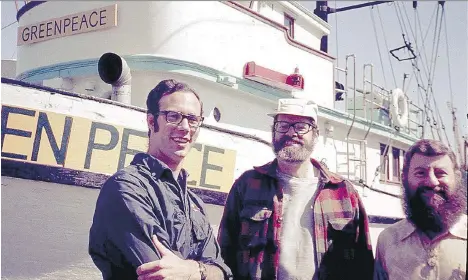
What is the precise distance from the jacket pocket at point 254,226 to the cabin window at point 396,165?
283 inches

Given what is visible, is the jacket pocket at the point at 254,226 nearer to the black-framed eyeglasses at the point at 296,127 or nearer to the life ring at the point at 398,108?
the black-framed eyeglasses at the point at 296,127

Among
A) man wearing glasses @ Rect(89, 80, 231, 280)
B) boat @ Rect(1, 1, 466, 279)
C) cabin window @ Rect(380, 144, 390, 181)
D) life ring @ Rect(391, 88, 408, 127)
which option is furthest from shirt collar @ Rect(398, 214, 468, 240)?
life ring @ Rect(391, 88, 408, 127)

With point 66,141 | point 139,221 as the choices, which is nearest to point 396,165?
point 66,141

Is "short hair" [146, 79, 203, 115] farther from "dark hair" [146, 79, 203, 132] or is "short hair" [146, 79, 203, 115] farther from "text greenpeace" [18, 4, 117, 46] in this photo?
"text greenpeace" [18, 4, 117, 46]

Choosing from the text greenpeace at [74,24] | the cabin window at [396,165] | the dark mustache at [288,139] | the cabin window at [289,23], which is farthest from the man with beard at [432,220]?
the cabin window at [396,165]

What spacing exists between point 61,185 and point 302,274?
74.9 inches

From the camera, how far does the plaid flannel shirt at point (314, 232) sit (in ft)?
7.32

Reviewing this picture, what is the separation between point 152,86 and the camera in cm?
504

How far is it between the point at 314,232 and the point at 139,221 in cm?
110

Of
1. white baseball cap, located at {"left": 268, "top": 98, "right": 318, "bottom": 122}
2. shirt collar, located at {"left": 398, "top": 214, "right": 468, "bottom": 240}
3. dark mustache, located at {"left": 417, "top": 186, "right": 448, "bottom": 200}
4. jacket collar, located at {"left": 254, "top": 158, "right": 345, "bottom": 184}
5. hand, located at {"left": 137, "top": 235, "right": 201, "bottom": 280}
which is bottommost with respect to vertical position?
hand, located at {"left": 137, "top": 235, "right": 201, "bottom": 280}

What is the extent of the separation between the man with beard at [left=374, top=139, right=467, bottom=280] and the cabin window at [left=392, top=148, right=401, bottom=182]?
7270 mm

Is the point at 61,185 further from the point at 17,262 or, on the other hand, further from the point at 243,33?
the point at 243,33

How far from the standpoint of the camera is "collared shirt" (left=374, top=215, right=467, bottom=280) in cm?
179

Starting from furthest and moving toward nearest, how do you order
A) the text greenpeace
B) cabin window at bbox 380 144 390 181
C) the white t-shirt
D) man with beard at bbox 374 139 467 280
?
cabin window at bbox 380 144 390 181
the text greenpeace
the white t-shirt
man with beard at bbox 374 139 467 280
